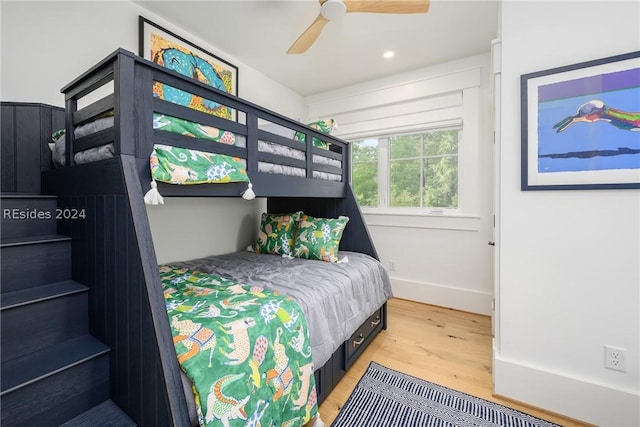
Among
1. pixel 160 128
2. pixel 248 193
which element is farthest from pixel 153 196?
pixel 248 193

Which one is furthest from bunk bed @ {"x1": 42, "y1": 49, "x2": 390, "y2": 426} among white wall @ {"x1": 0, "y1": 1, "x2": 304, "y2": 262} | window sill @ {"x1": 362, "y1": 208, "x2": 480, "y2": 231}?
window sill @ {"x1": 362, "y1": 208, "x2": 480, "y2": 231}

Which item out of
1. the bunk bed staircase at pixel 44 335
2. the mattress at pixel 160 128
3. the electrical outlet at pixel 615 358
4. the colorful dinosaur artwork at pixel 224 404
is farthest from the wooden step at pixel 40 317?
the electrical outlet at pixel 615 358

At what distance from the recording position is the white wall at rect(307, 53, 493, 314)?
2.69 meters

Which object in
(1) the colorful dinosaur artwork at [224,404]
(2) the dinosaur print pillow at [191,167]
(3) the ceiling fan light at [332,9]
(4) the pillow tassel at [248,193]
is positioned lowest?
(1) the colorful dinosaur artwork at [224,404]

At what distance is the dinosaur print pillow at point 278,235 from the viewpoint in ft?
8.18

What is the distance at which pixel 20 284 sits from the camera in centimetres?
115

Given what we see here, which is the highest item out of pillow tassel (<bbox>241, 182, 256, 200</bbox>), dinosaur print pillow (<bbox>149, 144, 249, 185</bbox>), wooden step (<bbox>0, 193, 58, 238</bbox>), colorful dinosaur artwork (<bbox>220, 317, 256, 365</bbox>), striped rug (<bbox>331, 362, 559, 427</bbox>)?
dinosaur print pillow (<bbox>149, 144, 249, 185</bbox>)

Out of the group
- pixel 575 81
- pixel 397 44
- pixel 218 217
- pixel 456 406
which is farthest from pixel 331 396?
pixel 397 44

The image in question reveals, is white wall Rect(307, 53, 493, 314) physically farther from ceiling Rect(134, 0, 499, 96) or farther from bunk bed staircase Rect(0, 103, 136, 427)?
bunk bed staircase Rect(0, 103, 136, 427)

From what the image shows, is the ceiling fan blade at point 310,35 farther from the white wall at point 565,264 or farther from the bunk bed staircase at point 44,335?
the bunk bed staircase at point 44,335

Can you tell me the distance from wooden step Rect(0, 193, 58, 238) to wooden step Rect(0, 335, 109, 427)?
616mm

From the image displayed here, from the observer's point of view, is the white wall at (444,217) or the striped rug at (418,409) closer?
the striped rug at (418,409)

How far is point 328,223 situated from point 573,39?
1856 mm

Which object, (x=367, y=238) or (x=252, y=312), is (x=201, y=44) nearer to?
(x=367, y=238)
